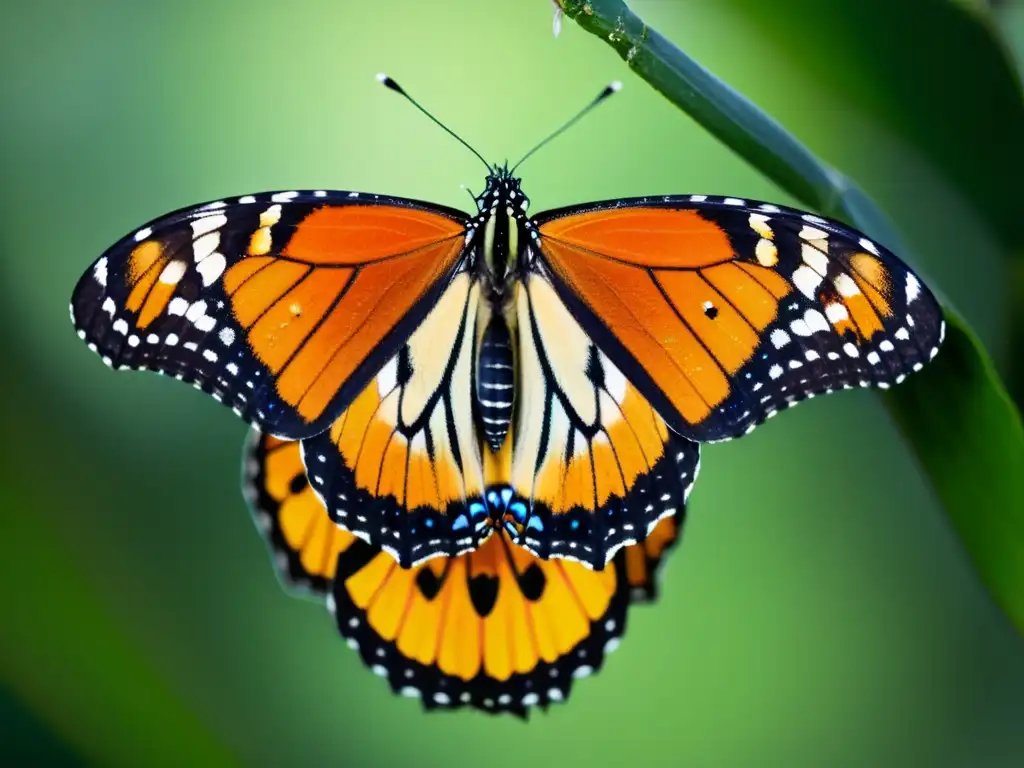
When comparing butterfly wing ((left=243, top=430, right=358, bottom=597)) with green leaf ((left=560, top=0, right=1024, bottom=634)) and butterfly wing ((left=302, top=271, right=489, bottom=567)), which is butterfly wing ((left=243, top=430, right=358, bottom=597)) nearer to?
butterfly wing ((left=302, top=271, right=489, bottom=567))

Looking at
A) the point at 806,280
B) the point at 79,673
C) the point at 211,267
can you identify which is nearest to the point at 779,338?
the point at 806,280

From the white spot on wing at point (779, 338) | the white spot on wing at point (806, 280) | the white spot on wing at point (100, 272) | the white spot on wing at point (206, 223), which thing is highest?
the white spot on wing at point (206, 223)

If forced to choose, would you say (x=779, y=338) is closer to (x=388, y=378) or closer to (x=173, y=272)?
(x=388, y=378)

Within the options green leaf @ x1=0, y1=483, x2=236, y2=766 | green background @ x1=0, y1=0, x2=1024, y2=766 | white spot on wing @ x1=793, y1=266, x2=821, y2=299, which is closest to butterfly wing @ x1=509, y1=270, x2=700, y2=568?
white spot on wing @ x1=793, y1=266, x2=821, y2=299

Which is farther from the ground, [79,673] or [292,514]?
[292,514]

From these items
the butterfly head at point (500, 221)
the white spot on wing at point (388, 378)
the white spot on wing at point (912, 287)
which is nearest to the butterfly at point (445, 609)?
the white spot on wing at point (388, 378)

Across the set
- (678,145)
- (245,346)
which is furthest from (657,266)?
(678,145)

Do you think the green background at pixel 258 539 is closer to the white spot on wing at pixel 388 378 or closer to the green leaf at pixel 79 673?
the green leaf at pixel 79 673
